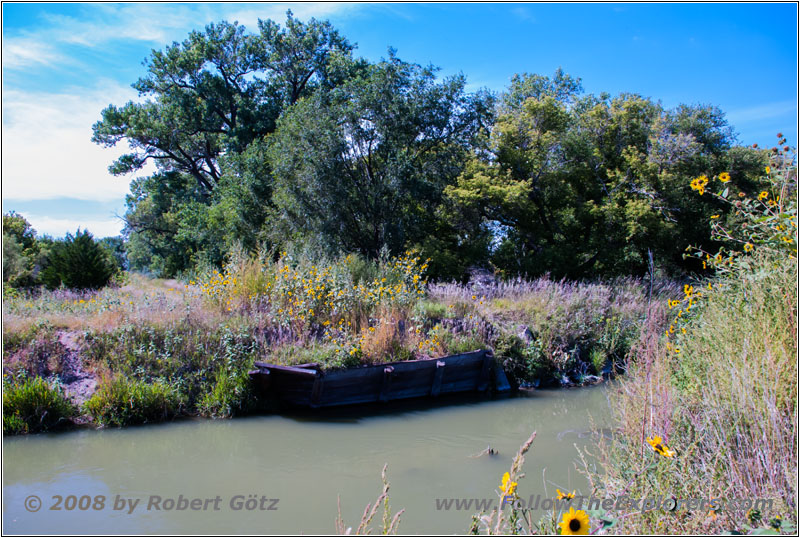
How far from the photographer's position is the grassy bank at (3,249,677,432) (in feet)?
25.4

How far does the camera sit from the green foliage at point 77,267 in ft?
48.1

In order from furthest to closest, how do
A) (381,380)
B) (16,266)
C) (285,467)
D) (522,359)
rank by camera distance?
1. (16,266)
2. (522,359)
3. (381,380)
4. (285,467)

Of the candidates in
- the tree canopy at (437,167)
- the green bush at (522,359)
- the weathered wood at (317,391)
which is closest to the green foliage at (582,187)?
the tree canopy at (437,167)

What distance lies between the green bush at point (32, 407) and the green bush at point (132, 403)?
0.32 meters

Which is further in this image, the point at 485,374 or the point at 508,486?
the point at 485,374

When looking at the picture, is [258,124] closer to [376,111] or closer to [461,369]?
[376,111]

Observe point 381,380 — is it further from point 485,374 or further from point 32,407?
point 32,407

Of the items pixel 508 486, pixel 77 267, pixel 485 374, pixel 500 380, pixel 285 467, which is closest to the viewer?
pixel 508 486

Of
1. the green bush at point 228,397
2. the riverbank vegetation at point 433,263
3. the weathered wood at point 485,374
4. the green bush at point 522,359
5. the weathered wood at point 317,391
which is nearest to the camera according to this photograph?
the riverbank vegetation at point 433,263

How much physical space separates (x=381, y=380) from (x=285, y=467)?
2.84m

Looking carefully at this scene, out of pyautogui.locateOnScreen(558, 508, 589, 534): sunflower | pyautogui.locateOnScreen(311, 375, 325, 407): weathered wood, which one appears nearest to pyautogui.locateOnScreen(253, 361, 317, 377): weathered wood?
pyautogui.locateOnScreen(311, 375, 325, 407): weathered wood

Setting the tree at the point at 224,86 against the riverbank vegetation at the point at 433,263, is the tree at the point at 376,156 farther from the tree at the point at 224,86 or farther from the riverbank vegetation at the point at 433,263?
the tree at the point at 224,86

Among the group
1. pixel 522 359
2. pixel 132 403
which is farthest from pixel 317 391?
pixel 522 359

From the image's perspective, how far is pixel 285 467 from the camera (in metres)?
6.10
